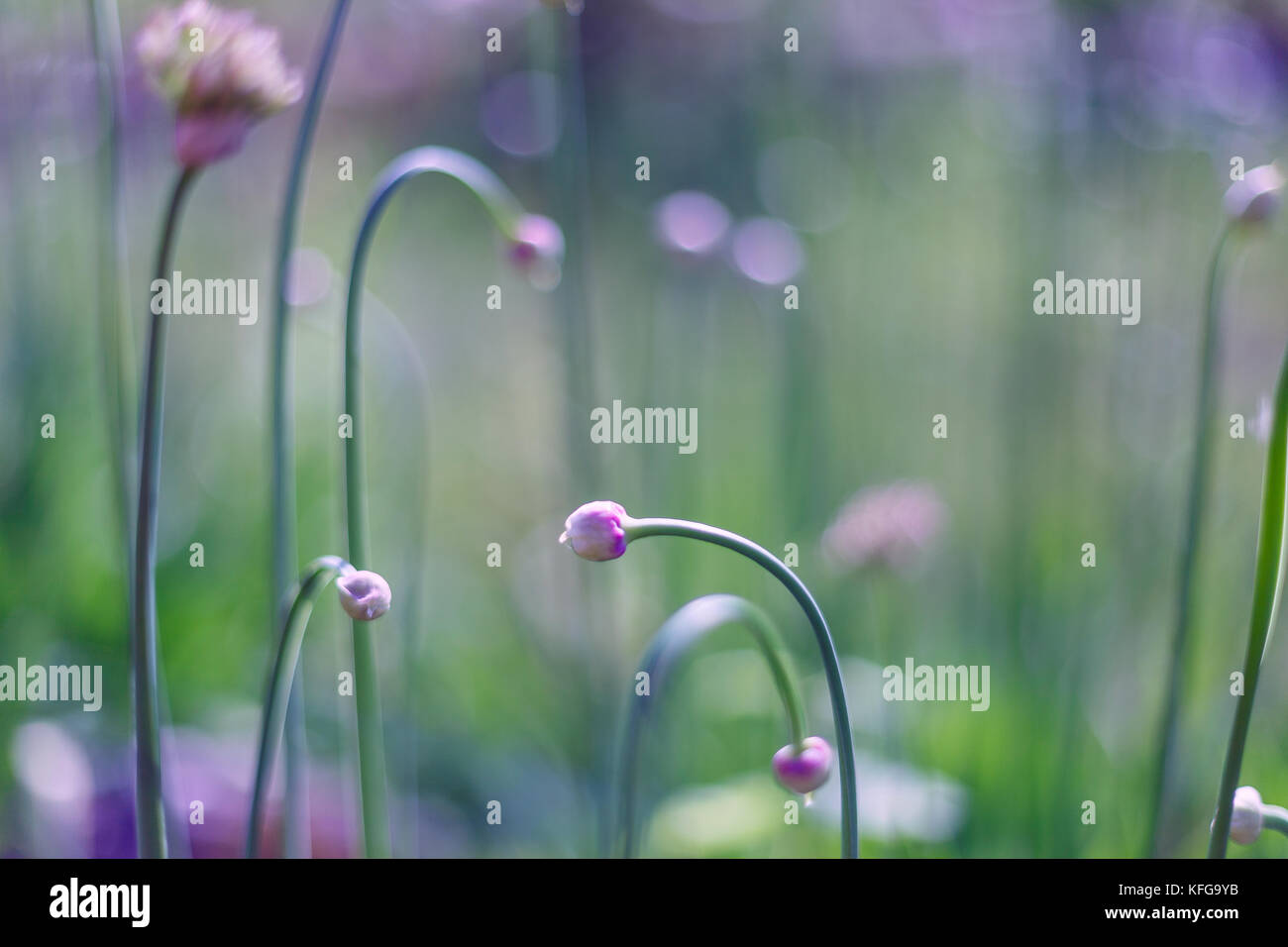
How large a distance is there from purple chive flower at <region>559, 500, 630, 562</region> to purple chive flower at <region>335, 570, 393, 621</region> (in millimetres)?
98

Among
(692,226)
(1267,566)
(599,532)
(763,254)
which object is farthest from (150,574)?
(763,254)

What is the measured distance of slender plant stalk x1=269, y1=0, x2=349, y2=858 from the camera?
2.04ft

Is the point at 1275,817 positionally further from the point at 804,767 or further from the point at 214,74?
the point at 214,74

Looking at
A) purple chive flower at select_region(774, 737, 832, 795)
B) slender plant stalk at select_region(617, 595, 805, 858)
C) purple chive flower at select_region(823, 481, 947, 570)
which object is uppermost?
purple chive flower at select_region(823, 481, 947, 570)

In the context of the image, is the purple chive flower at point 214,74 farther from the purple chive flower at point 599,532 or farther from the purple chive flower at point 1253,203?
the purple chive flower at point 1253,203

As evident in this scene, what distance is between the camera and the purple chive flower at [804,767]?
52cm

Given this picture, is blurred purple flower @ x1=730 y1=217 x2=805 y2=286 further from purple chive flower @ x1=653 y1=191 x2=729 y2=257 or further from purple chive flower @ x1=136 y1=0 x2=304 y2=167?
purple chive flower @ x1=136 y1=0 x2=304 y2=167

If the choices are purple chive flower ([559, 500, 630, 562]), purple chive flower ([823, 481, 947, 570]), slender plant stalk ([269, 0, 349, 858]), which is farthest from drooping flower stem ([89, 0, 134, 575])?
purple chive flower ([823, 481, 947, 570])

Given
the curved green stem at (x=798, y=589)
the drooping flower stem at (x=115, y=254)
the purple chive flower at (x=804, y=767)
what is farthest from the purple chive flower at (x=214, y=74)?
the purple chive flower at (x=804, y=767)

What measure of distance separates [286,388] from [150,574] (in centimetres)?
18

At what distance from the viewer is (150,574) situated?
21.0 inches

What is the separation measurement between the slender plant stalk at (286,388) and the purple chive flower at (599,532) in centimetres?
25

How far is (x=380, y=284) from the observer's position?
80.1 inches
